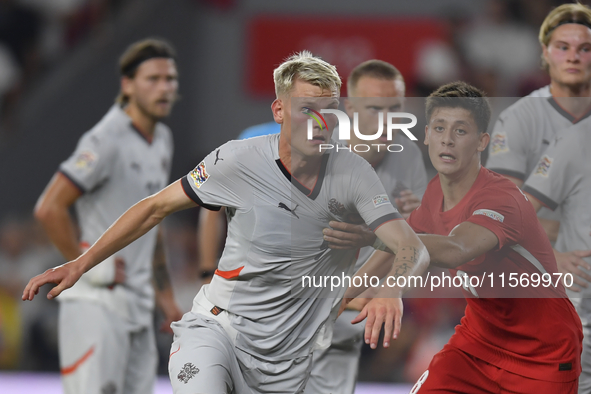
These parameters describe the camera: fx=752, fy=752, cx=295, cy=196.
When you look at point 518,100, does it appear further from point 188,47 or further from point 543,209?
point 188,47

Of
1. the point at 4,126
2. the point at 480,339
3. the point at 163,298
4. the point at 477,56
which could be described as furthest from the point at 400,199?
the point at 4,126

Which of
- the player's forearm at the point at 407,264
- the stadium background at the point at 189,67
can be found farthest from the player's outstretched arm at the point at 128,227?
the stadium background at the point at 189,67

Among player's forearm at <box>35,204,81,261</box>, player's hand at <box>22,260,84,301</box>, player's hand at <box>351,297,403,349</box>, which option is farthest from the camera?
player's forearm at <box>35,204,81,261</box>

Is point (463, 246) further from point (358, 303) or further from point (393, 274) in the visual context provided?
point (358, 303)

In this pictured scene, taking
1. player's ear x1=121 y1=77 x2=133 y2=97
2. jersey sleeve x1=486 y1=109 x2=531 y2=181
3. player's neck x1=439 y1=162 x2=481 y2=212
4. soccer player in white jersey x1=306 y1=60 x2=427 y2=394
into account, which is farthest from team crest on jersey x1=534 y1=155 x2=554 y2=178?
player's ear x1=121 y1=77 x2=133 y2=97

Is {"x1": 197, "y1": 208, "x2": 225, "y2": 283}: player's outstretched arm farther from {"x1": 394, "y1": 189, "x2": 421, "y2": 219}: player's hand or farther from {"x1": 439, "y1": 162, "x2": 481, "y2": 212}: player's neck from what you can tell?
{"x1": 439, "y1": 162, "x2": 481, "y2": 212}: player's neck

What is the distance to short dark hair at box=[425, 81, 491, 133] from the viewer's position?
11.5 feet

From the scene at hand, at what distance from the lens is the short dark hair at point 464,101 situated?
3494 millimetres

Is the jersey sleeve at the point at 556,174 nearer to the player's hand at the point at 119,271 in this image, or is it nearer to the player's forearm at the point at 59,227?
the player's hand at the point at 119,271

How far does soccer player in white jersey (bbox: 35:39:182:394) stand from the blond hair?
5.99 feet

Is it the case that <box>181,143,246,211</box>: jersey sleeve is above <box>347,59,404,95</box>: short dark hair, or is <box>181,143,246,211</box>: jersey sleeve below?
below

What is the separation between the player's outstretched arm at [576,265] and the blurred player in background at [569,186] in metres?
0.11

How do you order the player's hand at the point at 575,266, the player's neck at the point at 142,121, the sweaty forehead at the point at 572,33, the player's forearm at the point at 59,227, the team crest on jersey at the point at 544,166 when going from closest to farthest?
the player's hand at the point at 575,266 < the team crest on jersey at the point at 544,166 < the sweaty forehead at the point at 572,33 < the player's forearm at the point at 59,227 < the player's neck at the point at 142,121

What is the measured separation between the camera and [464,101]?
3494 millimetres
